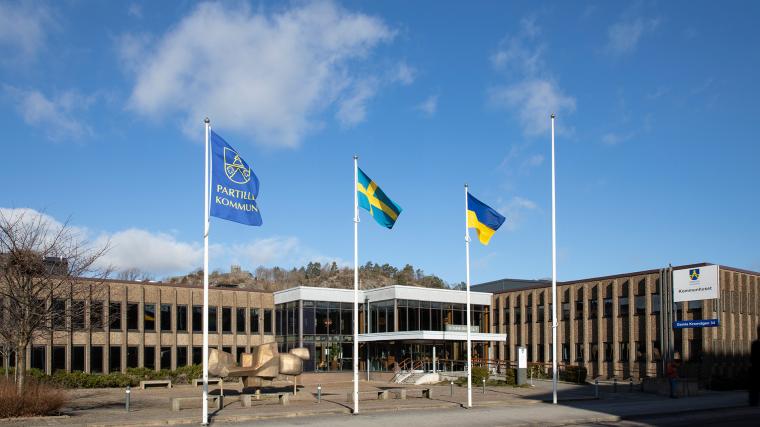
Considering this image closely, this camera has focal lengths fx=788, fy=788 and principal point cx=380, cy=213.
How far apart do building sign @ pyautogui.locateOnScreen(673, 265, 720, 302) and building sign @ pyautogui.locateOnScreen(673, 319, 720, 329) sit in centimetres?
144

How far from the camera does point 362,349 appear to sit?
5897cm

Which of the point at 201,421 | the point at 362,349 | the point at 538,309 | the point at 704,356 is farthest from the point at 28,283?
the point at 538,309

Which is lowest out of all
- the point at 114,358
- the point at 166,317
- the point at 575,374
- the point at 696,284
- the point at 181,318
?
the point at 575,374

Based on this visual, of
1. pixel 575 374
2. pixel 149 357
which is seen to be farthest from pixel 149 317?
pixel 575 374

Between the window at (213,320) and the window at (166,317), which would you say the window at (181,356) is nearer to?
the window at (166,317)

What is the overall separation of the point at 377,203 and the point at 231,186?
5957 mm

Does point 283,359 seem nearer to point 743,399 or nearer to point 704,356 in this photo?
point 743,399

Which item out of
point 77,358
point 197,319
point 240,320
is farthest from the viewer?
point 240,320

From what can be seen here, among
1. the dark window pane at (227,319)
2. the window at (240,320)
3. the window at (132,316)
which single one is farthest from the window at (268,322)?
the window at (132,316)

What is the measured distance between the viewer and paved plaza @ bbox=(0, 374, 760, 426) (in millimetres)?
24656

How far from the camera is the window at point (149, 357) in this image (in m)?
54.2

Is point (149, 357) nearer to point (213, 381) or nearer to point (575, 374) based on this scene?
point (213, 381)

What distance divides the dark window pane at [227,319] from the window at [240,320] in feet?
1.54

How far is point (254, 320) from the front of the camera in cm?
6038
